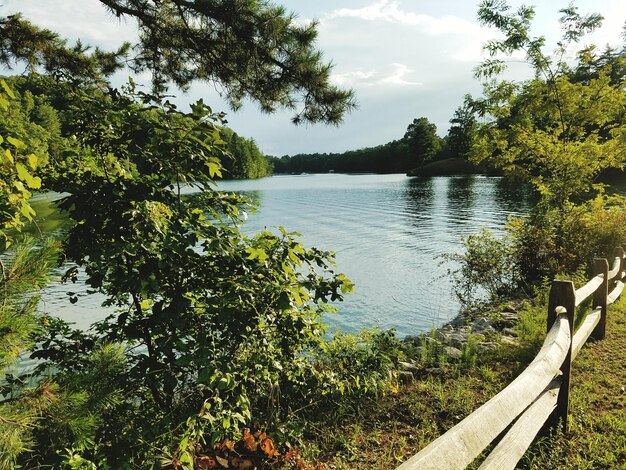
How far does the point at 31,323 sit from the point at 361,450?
355cm

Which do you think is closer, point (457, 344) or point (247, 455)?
point (247, 455)

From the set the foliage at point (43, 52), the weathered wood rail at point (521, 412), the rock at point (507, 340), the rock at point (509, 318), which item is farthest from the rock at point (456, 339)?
the foliage at point (43, 52)

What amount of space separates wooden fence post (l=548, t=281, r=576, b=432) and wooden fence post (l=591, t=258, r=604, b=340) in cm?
266

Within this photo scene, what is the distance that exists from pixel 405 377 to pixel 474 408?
1.12m

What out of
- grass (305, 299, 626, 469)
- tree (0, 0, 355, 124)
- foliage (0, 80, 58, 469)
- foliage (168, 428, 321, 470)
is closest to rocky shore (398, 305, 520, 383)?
grass (305, 299, 626, 469)

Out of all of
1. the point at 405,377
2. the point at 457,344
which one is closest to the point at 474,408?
the point at 405,377

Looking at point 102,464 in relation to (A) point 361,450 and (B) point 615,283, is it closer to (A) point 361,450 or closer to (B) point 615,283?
(A) point 361,450

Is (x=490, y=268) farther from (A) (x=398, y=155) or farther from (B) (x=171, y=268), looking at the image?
(A) (x=398, y=155)

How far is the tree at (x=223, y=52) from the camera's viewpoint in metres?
5.00

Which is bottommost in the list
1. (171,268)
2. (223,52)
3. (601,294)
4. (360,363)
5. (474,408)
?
(474,408)

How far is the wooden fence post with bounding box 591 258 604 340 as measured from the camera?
5914 millimetres

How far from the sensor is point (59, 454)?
200cm

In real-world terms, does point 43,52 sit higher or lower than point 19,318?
higher

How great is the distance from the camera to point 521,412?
3.09m
